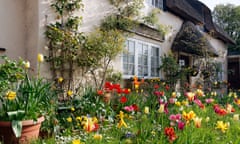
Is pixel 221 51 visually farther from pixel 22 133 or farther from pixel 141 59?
pixel 22 133

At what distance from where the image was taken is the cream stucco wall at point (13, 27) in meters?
5.45

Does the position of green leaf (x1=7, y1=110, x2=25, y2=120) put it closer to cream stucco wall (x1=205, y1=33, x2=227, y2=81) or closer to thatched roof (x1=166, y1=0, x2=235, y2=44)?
thatched roof (x1=166, y1=0, x2=235, y2=44)

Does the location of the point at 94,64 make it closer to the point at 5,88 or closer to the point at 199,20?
the point at 5,88

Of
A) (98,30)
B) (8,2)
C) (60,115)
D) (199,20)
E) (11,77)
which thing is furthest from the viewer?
(199,20)

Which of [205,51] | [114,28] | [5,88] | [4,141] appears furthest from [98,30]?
[205,51]

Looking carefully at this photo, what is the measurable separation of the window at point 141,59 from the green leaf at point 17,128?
17.0 ft

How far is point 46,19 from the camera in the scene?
5875 millimetres

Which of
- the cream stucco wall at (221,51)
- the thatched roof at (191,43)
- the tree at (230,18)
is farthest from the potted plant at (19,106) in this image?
the tree at (230,18)

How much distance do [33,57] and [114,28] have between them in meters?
2.84

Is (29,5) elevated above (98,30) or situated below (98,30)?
above

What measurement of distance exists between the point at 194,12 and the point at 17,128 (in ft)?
40.6

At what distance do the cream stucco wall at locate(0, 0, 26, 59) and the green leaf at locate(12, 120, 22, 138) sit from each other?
9.06ft

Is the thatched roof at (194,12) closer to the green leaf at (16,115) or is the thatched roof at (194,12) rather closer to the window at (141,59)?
the window at (141,59)

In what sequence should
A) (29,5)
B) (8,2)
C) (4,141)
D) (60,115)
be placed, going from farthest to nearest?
(29,5), (8,2), (60,115), (4,141)
